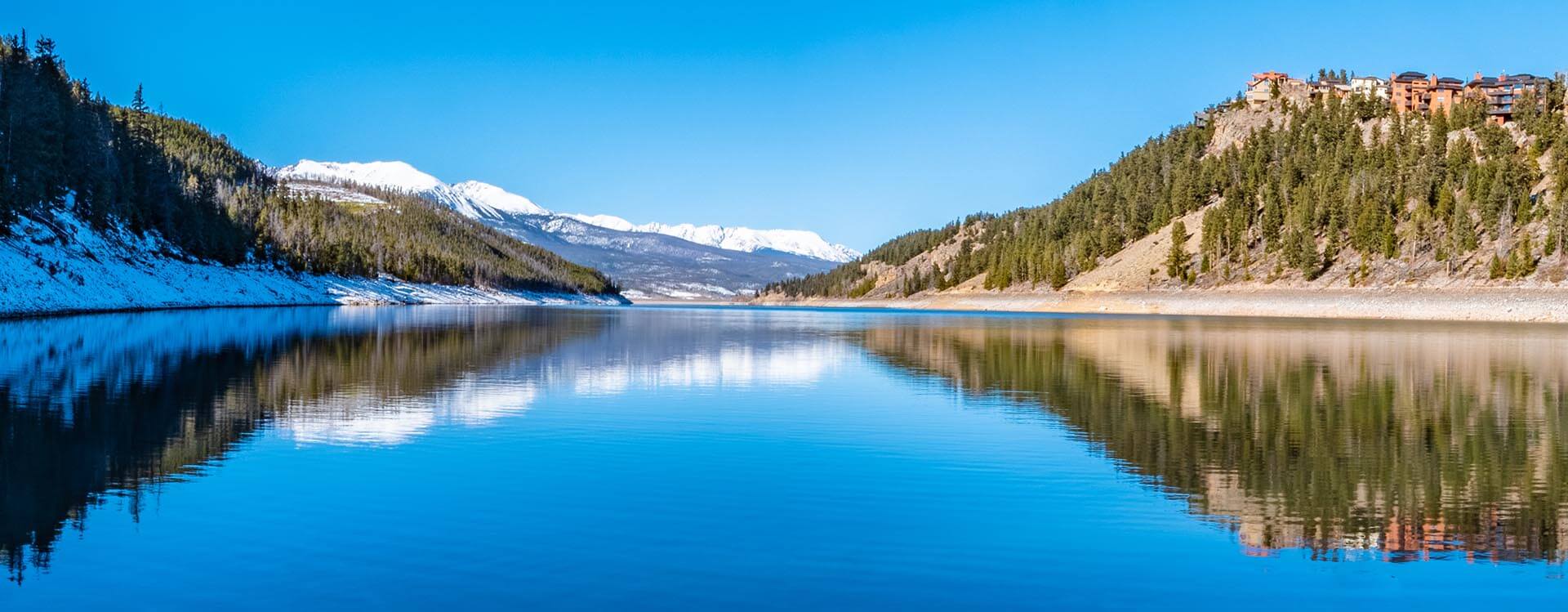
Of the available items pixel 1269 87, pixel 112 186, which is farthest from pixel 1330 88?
pixel 112 186

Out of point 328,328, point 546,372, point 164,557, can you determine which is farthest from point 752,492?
point 328,328

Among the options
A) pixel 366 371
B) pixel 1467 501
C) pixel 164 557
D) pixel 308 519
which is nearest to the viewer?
pixel 164 557

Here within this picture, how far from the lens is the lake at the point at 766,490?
8828mm

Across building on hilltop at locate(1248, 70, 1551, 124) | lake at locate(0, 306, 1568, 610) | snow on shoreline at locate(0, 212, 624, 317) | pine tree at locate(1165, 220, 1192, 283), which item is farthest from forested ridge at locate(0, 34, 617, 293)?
→ building on hilltop at locate(1248, 70, 1551, 124)

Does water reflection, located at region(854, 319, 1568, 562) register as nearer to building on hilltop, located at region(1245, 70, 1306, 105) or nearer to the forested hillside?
the forested hillside

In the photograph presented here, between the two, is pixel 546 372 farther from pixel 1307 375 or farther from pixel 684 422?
pixel 1307 375

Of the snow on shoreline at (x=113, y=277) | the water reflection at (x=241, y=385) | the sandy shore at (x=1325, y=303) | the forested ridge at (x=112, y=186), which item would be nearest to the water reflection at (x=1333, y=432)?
the water reflection at (x=241, y=385)

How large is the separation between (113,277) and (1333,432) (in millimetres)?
87020

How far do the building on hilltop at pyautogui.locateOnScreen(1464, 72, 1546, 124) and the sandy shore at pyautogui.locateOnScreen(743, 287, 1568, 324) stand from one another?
52.2 metres

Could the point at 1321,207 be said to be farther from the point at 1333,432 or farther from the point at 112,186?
the point at 112,186

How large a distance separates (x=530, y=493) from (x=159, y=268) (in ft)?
322

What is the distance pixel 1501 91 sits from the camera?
509 feet

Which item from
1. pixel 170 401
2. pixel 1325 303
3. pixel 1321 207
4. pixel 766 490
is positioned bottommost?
pixel 766 490

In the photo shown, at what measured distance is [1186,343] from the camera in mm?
47031
